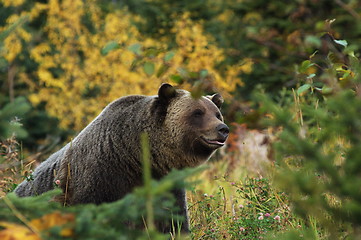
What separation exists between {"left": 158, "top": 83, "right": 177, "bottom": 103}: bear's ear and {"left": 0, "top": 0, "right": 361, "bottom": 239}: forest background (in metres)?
0.48

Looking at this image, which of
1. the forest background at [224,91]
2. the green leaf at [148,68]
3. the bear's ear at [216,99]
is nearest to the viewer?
the forest background at [224,91]

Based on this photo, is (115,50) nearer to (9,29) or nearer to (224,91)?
(9,29)

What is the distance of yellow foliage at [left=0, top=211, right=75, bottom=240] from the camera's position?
1.89 meters

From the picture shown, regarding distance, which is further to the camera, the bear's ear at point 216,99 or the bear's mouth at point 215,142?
the bear's ear at point 216,99

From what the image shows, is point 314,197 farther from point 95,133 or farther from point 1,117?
point 95,133

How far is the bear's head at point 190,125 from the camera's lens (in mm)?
4672

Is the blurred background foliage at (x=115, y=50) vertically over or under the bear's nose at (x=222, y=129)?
under

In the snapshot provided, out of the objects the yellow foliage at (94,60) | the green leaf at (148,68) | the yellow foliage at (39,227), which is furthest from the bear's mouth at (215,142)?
the yellow foliage at (94,60)

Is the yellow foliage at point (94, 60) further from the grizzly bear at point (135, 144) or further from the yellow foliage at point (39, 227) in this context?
the yellow foliage at point (39, 227)

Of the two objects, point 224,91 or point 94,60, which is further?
point 94,60

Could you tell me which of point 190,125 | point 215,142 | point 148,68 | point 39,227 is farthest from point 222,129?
point 39,227

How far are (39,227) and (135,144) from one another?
256cm

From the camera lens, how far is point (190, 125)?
471 cm

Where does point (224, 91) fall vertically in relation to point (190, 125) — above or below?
above
